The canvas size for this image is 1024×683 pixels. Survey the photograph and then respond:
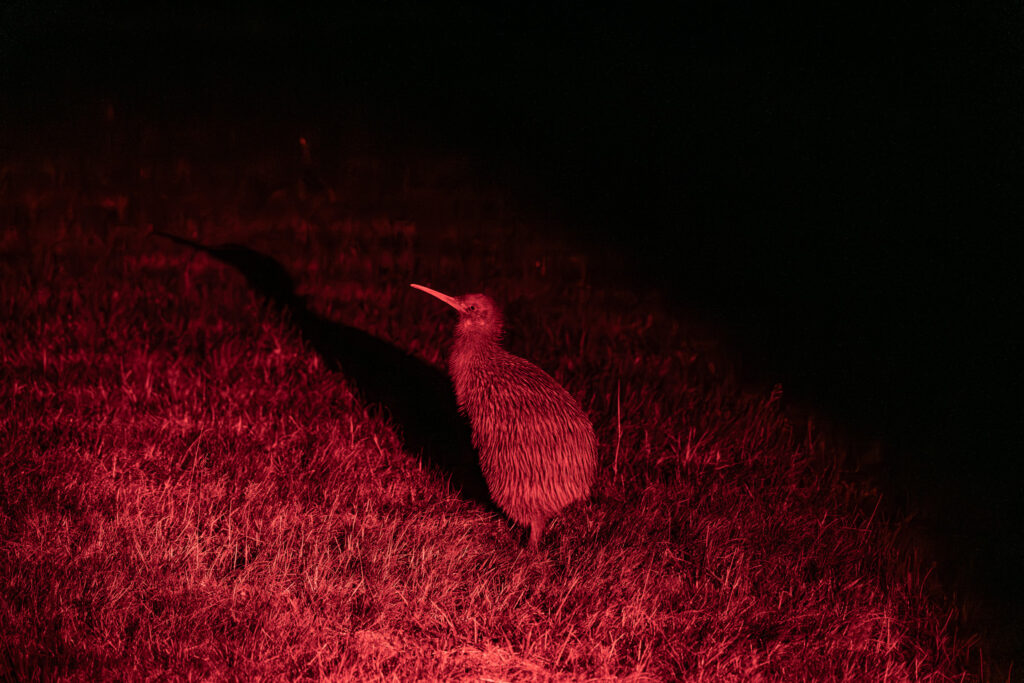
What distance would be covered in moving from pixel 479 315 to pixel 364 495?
0.85 metres

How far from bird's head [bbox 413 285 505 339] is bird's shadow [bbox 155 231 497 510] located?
49 centimetres

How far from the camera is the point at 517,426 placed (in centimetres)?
370

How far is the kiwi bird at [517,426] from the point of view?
369cm

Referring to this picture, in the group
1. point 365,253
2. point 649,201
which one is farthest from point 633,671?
point 649,201

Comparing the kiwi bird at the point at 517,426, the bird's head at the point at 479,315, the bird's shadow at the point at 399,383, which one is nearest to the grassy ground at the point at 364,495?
the bird's shadow at the point at 399,383

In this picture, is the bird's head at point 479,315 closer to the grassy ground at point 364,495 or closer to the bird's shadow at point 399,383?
the bird's shadow at point 399,383

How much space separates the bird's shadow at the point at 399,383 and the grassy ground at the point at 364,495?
23mm

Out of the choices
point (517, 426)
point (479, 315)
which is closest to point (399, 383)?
point (479, 315)

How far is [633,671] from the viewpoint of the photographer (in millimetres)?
3158

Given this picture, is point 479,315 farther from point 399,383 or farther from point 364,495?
point 399,383

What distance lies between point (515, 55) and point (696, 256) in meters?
3.40

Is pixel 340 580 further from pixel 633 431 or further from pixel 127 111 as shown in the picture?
pixel 127 111

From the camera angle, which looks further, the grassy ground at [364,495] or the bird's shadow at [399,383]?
the bird's shadow at [399,383]

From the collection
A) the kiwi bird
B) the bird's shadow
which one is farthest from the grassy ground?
the kiwi bird
